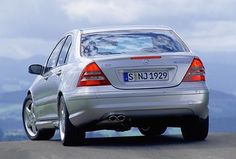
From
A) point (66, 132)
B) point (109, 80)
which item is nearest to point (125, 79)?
point (109, 80)

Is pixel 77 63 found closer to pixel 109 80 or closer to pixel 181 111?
pixel 109 80

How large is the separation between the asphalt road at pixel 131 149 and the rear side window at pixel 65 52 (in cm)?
120

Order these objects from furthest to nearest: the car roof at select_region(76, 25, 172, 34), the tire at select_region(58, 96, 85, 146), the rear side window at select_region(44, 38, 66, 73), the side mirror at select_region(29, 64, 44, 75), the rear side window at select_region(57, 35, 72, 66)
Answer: the side mirror at select_region(29, 64, 44, 75)
the rear side window at select_region(44, 38, 66, 73)
the rear side window at select_region(57, 35, 72, 66)
the car roof at select_region(76, 25, 172, 34)
the tire at select_region(58, 96, 85, 146)

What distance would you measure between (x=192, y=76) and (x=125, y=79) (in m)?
0.90

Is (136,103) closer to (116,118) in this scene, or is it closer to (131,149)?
(116,118)

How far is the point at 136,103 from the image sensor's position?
12.4m

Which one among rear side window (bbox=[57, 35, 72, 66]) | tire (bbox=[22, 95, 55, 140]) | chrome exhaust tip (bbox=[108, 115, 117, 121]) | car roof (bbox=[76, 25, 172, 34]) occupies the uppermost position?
car roof (bbox=[76, 25, 172, 34])

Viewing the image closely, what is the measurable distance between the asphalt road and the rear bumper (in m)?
0.43

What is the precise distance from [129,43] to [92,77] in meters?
0.85

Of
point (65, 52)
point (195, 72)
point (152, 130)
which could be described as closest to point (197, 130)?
point (195, 72)

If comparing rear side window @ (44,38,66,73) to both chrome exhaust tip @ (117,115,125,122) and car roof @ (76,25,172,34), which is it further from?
chrome exhaust tip @ (117,115,125,122)

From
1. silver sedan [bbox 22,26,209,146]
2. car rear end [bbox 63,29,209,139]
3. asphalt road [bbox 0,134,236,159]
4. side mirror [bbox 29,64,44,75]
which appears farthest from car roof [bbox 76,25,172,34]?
side mirror [bbox 29,64,44,75]

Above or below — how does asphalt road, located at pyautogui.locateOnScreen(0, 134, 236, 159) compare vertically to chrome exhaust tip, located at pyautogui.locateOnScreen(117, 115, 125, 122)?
below

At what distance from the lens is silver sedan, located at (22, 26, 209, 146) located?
1241cm
